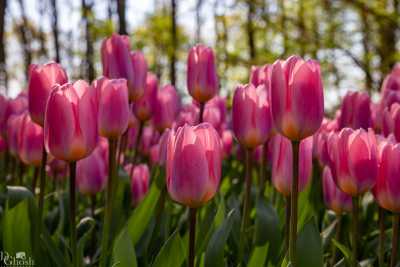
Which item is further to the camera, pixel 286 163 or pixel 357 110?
pixel 357 110

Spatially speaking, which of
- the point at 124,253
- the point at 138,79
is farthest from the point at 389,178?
the point at 138,79

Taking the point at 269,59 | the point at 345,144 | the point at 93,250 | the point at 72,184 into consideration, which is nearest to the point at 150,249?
the point at 93,250

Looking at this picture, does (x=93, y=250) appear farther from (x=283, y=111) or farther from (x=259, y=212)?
(x=283, y=111)

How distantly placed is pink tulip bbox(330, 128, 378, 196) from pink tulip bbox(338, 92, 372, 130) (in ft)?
2.49

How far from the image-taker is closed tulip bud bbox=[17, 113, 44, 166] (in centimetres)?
182

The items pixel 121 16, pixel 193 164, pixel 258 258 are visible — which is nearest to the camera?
pixel 193 164

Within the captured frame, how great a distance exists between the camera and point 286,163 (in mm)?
1454

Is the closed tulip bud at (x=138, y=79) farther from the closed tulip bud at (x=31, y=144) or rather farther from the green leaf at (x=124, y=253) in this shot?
the green leaf at (x=124, y=253)

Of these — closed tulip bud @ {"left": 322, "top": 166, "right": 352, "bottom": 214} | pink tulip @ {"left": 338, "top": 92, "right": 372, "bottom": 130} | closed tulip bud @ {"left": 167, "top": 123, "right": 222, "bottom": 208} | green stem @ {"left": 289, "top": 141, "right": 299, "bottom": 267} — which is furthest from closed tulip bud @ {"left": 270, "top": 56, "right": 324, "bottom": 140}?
pink tulip @ {"left": 338, "top": 92, "right": 372, "bottom": 130}

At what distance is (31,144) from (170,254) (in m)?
0.85

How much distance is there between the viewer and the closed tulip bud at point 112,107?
135 cm

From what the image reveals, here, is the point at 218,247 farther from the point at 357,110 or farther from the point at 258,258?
the point at 357,110
